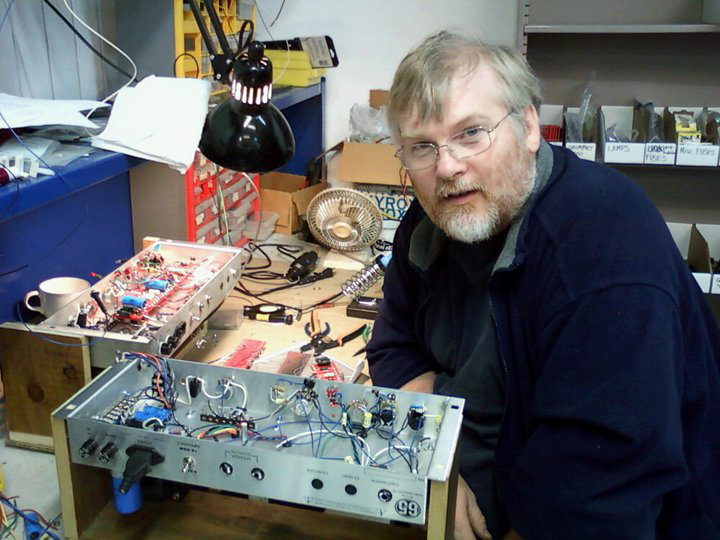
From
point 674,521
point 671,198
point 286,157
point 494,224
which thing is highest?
point 286,157

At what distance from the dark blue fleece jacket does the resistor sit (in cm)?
78

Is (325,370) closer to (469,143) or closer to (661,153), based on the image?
(469,143)

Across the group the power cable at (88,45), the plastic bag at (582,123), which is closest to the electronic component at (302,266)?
the power cable at (88,45)

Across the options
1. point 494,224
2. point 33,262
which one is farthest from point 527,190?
point 33,262

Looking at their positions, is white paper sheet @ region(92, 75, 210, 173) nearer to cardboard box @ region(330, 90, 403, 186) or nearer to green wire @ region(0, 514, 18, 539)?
green wire @ region(0, 514, 18, 539)

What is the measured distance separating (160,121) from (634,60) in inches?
67.5

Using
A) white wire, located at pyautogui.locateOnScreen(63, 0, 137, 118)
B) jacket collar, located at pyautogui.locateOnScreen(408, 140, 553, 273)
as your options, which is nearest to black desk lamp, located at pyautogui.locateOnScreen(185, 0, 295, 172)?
jacket collar, located at pyautogui.locateOnScreen(408, 140, 553, 273)

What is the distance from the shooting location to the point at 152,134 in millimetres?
1438

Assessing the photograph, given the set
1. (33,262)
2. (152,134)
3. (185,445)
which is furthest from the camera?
(33,262)

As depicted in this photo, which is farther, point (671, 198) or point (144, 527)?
point (671, 198)

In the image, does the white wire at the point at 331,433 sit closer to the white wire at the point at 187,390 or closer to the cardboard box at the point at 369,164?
the white wire at the point at 187,390

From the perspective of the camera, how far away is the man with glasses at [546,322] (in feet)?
3.26

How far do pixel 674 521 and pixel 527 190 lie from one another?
58 centimetres

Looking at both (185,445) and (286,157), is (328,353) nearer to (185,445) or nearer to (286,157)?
(286,157)
